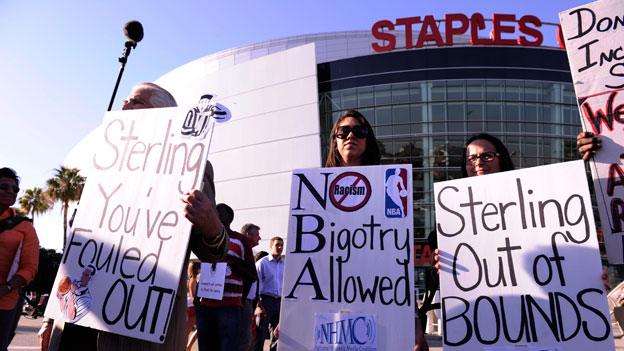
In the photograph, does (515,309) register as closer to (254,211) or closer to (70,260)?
(70,260)

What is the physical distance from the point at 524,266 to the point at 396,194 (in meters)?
0.77

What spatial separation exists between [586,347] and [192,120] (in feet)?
7.17

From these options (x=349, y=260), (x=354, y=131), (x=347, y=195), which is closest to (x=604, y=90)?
(x=354, y=131)

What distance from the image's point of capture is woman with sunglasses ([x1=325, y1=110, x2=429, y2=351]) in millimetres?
3330

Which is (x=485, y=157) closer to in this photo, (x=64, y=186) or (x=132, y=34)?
(x=132, y=34)

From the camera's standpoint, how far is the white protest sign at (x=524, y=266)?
8.27ft

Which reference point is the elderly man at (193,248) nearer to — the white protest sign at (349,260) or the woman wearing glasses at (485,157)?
the white protest sign at (349,260)

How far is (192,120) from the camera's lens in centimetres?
235

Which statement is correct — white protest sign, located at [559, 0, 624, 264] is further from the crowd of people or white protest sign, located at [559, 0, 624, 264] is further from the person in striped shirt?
the person in striped shirt

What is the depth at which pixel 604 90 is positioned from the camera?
2939 mm

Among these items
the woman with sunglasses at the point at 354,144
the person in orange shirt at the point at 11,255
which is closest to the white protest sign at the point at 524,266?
the woman with sunglasses at the point at 354,144

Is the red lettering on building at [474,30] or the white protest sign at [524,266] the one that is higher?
the red lettering on building at [474,30]

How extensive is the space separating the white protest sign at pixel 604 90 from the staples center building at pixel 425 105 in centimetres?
2890

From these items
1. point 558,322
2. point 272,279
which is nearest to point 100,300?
point 558,322
